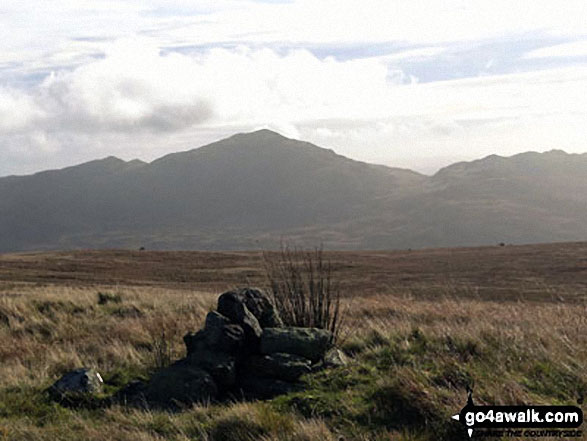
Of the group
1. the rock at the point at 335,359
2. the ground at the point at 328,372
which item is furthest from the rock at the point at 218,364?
the rock at the point at 335,359

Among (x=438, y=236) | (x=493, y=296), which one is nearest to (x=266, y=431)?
(x=493, y=296)

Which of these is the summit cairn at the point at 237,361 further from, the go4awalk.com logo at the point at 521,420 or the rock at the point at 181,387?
the go4awalk.com logo at the point at 521,420

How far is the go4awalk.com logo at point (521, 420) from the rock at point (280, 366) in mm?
2663

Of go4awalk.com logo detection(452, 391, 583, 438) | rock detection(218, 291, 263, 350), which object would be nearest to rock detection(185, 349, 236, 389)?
rock detection(218, 291, 263, 350)

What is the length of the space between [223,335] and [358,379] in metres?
1.92

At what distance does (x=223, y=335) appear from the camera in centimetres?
889

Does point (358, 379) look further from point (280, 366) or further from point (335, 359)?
point (280, 366)

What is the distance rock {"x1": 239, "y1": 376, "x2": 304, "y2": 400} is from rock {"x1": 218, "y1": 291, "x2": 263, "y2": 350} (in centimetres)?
69

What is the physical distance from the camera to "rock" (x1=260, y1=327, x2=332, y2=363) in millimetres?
9031

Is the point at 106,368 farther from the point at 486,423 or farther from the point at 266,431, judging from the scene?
the point at 486,423

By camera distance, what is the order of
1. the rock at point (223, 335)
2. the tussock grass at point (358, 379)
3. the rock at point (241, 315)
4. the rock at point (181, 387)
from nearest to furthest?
the tussock grass at point (358, 379), the rock at point (181, 387), the rock at point (223, 335), the rock at point (241, 315)

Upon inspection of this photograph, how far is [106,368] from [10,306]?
7.31m

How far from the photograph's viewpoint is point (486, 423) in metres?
6.15

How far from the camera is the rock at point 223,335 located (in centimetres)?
885
